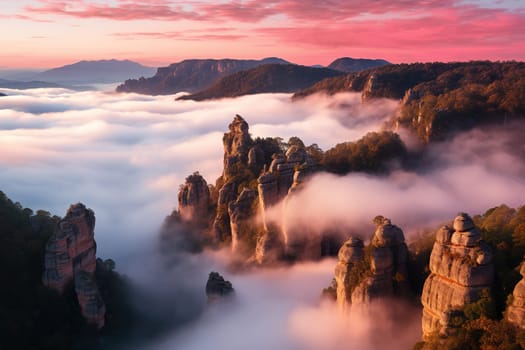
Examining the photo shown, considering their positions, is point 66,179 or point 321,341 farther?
point 66,179

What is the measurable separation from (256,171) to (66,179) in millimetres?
142072

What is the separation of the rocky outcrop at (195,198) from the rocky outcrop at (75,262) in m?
24.2

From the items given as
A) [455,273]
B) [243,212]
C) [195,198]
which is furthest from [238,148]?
[455,273]

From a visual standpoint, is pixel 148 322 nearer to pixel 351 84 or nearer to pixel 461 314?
pixel 461 314

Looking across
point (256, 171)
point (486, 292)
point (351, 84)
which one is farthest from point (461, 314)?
point (351, 84)

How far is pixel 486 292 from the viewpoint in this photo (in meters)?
30.0

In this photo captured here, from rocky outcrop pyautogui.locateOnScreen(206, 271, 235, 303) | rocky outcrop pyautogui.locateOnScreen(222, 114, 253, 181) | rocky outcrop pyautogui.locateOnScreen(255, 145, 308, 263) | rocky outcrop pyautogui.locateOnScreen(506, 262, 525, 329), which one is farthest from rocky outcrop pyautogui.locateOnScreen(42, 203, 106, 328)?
rocky outcrop pyautogui.locateOnScreen(506, 262, 525, 329)

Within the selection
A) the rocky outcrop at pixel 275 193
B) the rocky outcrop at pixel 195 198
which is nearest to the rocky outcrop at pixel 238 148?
the rocky outcrop at pixel 195 198

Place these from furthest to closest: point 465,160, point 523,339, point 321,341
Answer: point 465,160
point 321,341
point 523,339

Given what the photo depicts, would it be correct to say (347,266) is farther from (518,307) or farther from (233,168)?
(233,168)

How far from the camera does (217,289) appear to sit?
54406 mm

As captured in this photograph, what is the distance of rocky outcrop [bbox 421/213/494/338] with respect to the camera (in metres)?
30.1

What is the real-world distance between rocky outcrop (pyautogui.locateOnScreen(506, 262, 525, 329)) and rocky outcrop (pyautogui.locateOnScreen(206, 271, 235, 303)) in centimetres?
3202

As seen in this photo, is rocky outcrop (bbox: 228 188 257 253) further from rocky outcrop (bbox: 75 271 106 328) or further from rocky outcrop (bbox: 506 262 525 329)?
rocky outcrop (bbox: 506 262 525 329)
